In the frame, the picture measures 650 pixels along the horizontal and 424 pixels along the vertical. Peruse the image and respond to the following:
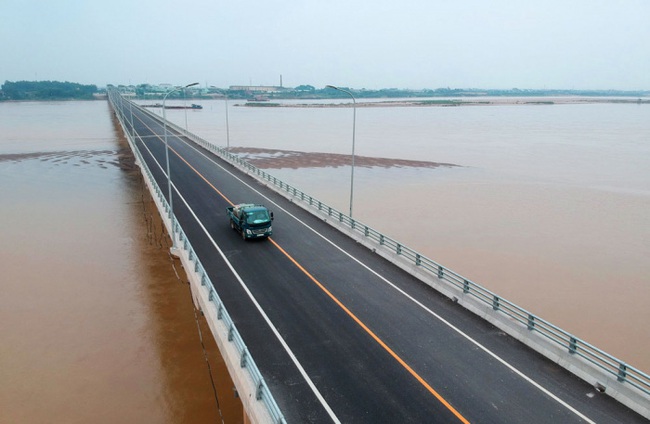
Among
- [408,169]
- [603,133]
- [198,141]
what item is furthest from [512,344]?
[603,133]

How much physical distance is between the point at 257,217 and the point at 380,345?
1310 cm

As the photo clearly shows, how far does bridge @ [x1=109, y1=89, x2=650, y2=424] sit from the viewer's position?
1326 cm

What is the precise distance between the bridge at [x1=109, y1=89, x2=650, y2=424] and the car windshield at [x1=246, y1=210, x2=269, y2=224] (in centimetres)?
124

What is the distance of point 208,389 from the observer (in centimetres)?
1870

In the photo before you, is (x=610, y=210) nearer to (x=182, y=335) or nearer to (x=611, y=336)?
(x=611, y=336)

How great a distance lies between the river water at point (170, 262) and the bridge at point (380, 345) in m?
3.76

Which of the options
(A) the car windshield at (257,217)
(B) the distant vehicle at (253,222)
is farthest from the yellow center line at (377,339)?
(A) the car windshield at (257,217)

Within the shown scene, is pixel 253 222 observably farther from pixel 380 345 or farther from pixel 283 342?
pixel 380 345

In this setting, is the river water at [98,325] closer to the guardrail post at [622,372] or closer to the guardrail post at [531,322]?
the guardrail post at [531,322]

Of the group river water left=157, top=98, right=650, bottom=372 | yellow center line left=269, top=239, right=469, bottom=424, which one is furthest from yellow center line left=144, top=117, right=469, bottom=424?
river water left=157, top=98, right=650, bottom=372

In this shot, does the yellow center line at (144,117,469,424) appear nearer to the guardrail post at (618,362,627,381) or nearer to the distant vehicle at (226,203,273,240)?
the distant vehicle at (226,203,273,240)

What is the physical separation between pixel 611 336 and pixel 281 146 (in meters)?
73.1

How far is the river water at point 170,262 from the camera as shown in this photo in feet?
63.0

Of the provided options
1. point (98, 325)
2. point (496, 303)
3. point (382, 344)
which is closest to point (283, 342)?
point (382, 344)
